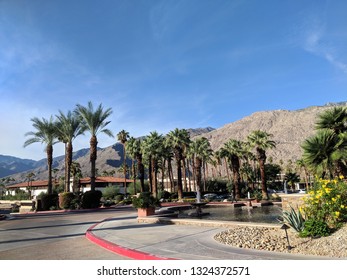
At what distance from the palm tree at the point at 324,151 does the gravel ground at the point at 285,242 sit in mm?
4831

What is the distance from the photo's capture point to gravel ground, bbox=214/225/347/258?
835 cm

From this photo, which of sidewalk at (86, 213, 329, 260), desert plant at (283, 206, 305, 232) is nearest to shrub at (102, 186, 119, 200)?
sidewalk at (86, 213, 329, 260)

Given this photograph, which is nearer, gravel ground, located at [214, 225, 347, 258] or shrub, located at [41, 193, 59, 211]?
gravel ground, located at [214, 225, 347, 258]

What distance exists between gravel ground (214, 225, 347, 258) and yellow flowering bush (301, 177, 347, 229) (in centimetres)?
51

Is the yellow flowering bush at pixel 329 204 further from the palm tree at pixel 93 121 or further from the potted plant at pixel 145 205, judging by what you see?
the palm tree at pixel 93 121

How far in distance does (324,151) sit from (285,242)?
6905 mm

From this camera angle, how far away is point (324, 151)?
14734 millimetres

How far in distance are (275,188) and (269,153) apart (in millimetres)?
98794

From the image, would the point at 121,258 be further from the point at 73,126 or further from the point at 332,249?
the point at 73,126

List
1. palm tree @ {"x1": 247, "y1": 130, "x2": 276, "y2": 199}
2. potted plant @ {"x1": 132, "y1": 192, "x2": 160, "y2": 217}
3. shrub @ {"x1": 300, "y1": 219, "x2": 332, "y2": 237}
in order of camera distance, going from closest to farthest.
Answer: shrub @ {"x1": 300, "y1": 219, "x2": 332, "y2": 237} < potted plant @ {"x1": 132, "y1": 192, "x2": 160, "y2": 217} < palm tree @ {"x1": 247, "y1": 130, "x2": 276, "y2": 199}

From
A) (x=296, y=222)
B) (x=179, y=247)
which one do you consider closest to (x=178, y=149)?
(x=296, y=222)

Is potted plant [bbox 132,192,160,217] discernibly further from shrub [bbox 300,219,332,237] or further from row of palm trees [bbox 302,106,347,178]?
shrub [bbox 300,219,332,237]

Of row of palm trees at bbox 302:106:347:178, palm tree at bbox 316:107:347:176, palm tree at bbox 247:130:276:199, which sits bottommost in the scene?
row of palm trees at bbox 302:106:347:178

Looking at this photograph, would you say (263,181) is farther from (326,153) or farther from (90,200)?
(326,153)
